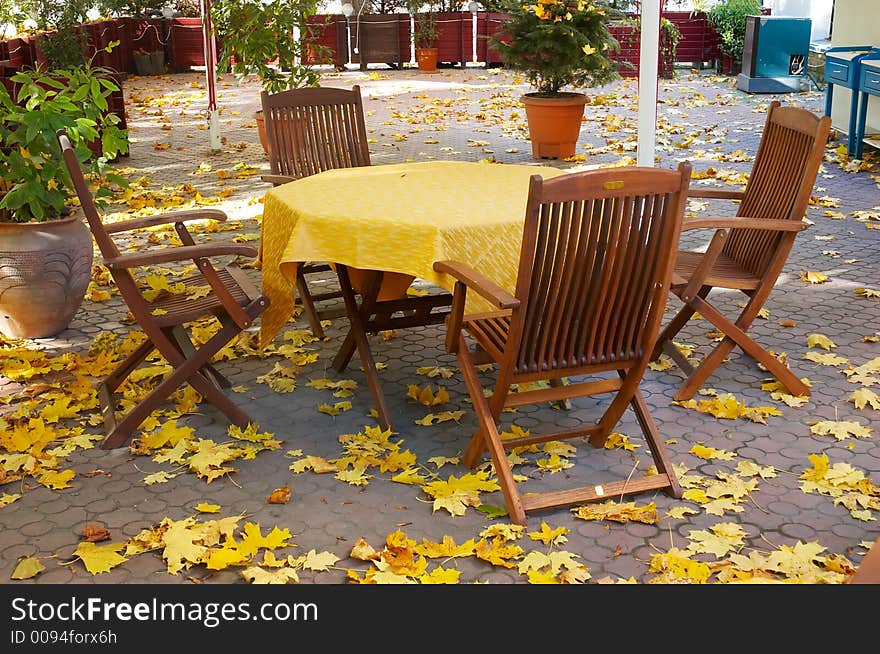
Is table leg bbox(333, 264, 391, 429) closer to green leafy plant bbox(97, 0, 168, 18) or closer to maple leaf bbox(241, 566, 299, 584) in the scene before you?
maple leaf bbox(241, 566, 299, 584)

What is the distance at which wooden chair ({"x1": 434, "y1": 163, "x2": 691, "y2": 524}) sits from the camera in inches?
125

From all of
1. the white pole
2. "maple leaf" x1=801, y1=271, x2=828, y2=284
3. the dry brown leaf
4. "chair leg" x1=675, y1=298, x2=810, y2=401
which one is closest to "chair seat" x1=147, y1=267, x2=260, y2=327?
the dry brown leaf

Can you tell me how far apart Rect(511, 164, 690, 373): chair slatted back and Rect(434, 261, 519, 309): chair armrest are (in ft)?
0.18

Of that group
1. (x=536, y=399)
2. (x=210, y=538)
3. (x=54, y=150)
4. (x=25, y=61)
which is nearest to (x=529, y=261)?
(x=536, y=399)

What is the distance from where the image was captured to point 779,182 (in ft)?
15.0

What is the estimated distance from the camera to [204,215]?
14.8 feet

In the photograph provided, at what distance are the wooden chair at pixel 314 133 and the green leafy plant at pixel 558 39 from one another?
4210 mm

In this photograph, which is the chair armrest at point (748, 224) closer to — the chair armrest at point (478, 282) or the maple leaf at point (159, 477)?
the chair armrest at point (478, 282)

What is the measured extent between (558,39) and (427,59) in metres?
10.4

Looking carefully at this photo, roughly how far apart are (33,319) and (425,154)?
6.09m

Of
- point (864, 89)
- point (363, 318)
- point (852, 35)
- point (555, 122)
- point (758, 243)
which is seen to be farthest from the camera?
point (852, 35)

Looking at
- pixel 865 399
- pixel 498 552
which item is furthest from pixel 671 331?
pixel 498 552

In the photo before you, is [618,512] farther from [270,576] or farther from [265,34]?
[265,34]
